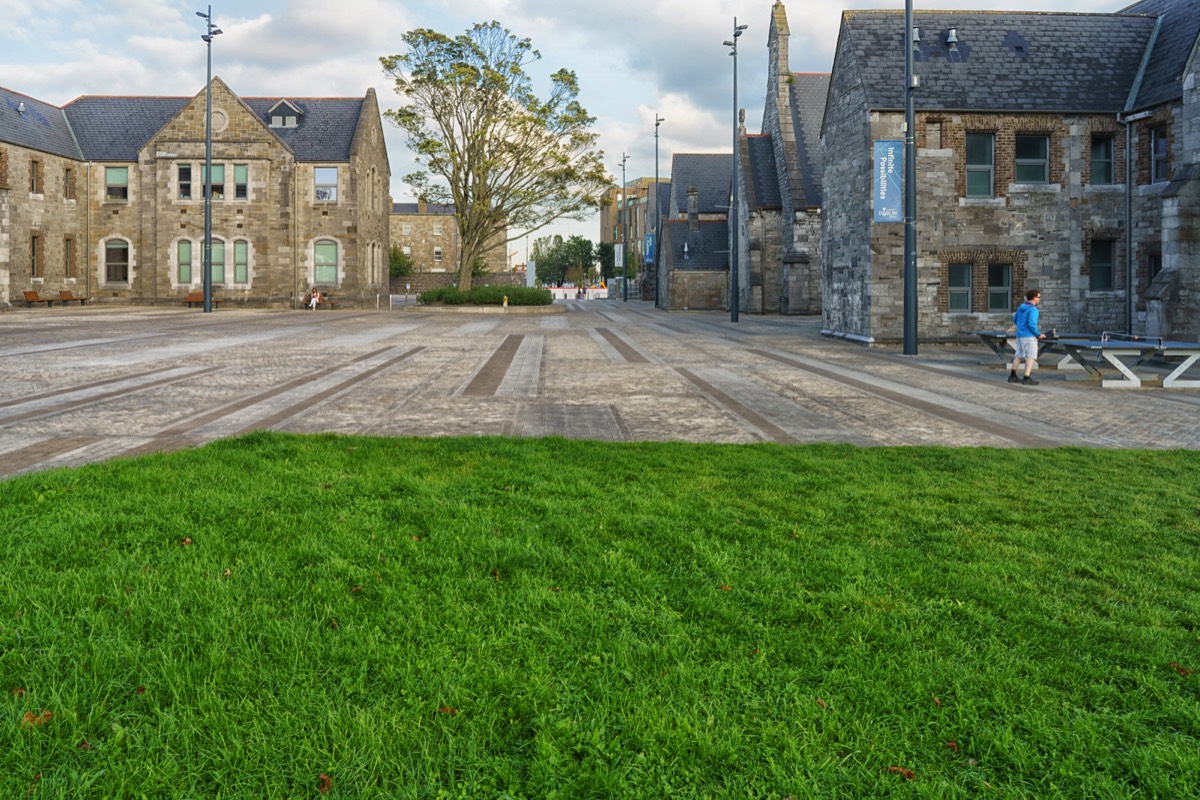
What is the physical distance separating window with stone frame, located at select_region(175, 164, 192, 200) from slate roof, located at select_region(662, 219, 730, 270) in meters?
29.2

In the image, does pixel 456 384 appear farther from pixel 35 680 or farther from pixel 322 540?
pixel 35 680

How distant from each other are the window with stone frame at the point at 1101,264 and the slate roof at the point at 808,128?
21.9 m

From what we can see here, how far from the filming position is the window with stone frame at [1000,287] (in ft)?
82.6

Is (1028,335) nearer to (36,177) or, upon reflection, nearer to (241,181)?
(241,181)

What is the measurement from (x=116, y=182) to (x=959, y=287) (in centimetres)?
4330

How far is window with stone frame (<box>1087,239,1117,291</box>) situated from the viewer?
82.1 feet

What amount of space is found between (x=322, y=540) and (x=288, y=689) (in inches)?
70.8

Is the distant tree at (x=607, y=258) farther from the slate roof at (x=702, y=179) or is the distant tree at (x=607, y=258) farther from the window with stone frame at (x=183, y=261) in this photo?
the window with stone frame at (x=183, y=261)

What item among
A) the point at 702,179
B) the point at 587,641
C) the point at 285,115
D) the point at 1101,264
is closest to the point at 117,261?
the point at 285,115

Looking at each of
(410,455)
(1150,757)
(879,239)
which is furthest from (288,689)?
(879,239)

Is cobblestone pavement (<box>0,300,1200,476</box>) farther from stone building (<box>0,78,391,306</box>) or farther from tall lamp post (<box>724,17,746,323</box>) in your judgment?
stone building (<box>0,78,391,306</box>)

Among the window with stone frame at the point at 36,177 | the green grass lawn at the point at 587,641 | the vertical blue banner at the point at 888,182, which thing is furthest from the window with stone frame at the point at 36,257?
the green grass lawn at the point at 587,641

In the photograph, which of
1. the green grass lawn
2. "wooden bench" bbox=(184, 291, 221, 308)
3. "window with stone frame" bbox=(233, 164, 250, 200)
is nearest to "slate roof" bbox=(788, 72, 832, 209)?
"window with stone frame" bbox=(233, 164, 250, 200)

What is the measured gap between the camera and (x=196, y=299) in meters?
45.6
